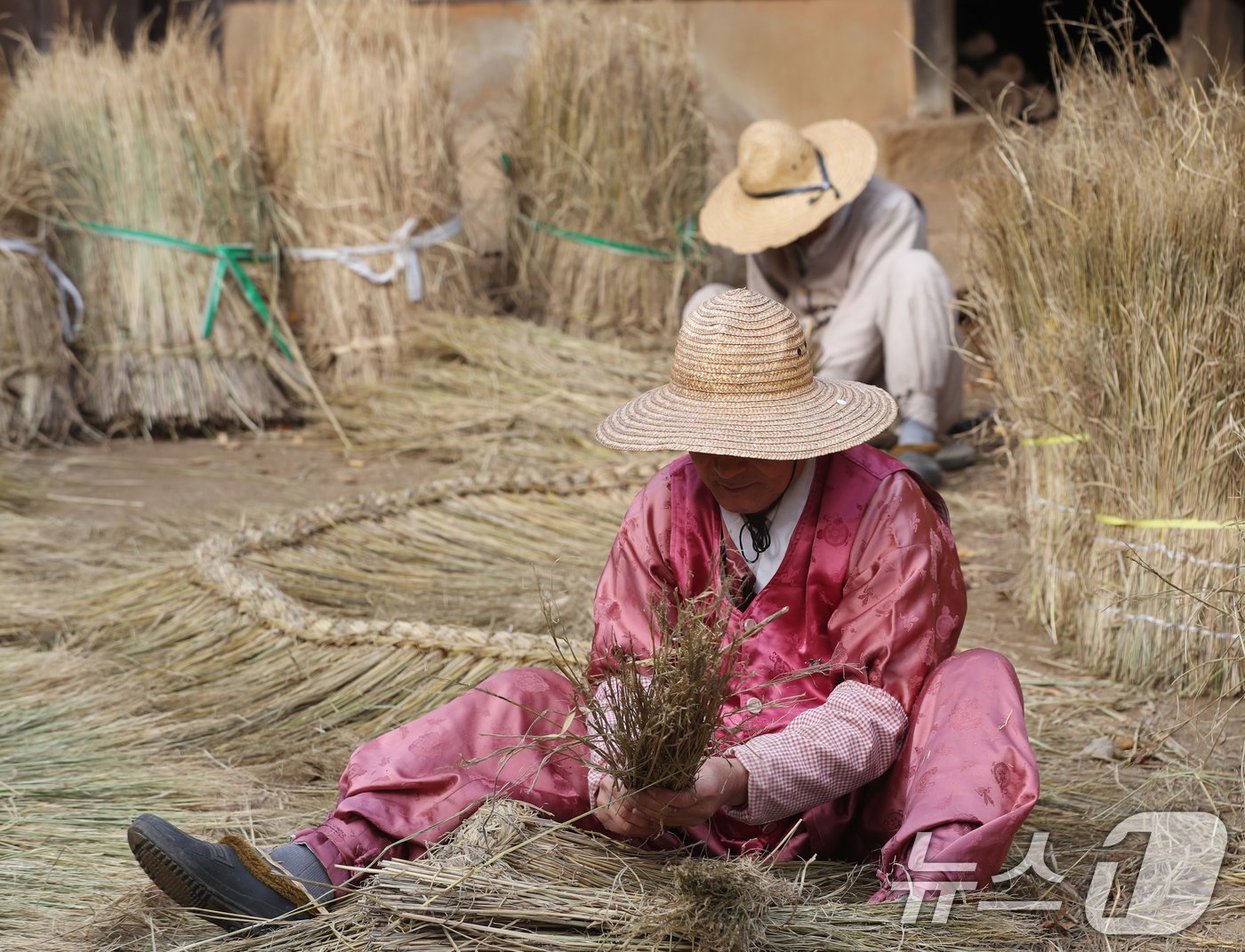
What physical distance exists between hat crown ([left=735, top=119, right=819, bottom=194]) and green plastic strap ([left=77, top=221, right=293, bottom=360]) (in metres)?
1.94

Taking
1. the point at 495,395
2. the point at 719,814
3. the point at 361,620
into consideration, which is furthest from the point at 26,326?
the point at 719,814

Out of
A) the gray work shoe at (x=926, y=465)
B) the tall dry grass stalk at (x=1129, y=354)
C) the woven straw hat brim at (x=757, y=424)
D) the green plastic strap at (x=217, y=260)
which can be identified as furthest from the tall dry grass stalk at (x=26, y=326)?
the woven straw hat brim at (x=757, y=424)

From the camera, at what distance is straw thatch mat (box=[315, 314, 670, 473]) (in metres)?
4.59

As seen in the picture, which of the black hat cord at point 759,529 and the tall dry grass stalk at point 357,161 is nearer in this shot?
the black hat cord at point 759,529

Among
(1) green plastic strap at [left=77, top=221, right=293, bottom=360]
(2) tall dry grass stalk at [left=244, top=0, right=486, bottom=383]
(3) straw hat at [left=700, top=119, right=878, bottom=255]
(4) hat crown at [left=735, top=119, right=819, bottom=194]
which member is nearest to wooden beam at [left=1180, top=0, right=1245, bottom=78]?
(3) straw hat at [left=700, top=119, right=878, bottom=255]

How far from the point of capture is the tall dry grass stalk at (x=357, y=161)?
16.9 feet

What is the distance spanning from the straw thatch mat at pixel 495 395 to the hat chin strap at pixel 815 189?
709 mm

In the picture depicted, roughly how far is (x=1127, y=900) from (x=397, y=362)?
3829mm

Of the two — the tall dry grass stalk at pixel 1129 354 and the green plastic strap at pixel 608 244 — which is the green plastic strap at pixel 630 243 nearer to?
the green plastic strap at pixel 608 244

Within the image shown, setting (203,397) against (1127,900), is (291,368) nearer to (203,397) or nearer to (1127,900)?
(203,397)

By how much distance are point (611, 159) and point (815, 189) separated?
1203 millimetres

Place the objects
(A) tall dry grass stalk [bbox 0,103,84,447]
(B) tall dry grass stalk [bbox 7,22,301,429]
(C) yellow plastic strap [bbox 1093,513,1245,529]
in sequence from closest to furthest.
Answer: (C) yellow plastic strap [bbox 1093,513,1245,529] → (A) tall dry grass stalk [bbox 0,103,84,447] → (B) tall dry grass stalk [bbox 7,22,301,429]

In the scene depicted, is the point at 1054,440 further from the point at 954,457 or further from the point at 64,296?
the point at 64,296

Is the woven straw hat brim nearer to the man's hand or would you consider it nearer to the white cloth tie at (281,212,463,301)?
the man's hand
